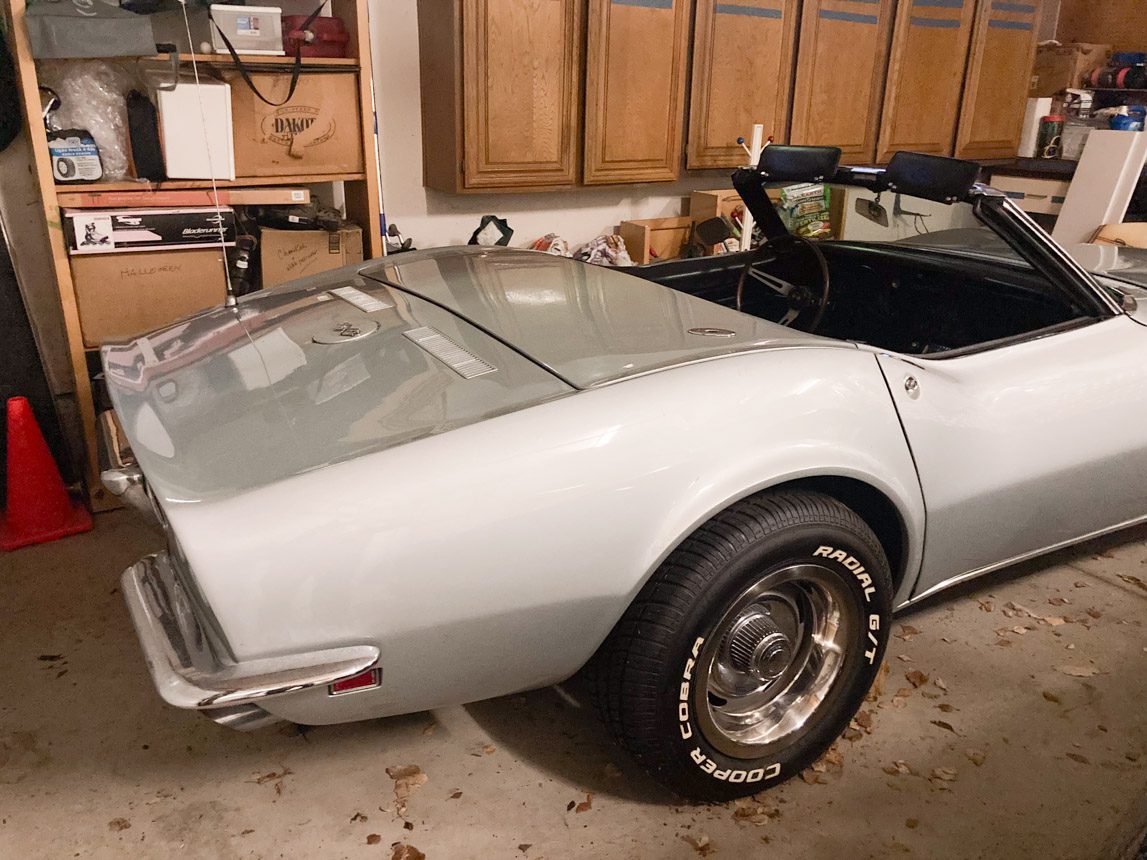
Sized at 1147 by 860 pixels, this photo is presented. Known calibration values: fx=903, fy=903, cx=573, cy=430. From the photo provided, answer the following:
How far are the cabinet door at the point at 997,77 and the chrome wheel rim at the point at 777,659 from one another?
4.34 m

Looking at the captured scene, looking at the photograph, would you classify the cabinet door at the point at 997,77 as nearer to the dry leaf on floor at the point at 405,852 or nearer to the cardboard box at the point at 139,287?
the cardboard box at the point at 139,287

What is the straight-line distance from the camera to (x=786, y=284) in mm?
2611

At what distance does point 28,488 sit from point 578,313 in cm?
Result: 205

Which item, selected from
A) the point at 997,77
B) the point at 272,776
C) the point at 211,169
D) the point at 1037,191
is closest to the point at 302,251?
the point at 211,169

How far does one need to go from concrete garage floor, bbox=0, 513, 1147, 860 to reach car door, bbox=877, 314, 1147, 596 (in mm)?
329

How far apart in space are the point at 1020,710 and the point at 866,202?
53.7 inches

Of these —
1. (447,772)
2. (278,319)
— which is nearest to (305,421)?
(278,319)

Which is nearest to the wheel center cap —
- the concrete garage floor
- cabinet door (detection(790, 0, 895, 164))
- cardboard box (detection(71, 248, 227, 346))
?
the concrete garage floor

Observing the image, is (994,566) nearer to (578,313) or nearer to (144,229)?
(578,313)

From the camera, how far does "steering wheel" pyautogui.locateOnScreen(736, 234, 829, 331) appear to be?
256 cm

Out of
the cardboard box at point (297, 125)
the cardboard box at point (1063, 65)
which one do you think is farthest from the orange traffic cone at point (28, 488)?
the cardboard box at point (1063, 65)

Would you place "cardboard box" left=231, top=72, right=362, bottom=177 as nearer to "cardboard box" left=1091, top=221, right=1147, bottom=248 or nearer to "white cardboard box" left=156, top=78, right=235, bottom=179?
"white cardboard box" left=156, top=78, right=235, bottom=179

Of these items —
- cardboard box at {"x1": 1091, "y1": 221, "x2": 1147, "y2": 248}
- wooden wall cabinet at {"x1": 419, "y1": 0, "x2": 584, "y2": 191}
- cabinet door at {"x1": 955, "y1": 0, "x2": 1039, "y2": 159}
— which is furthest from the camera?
cabinet door at {"x1": 955, "y1": 0, "x2": 1039, "y2": 159}

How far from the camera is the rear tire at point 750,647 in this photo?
1536 mm
